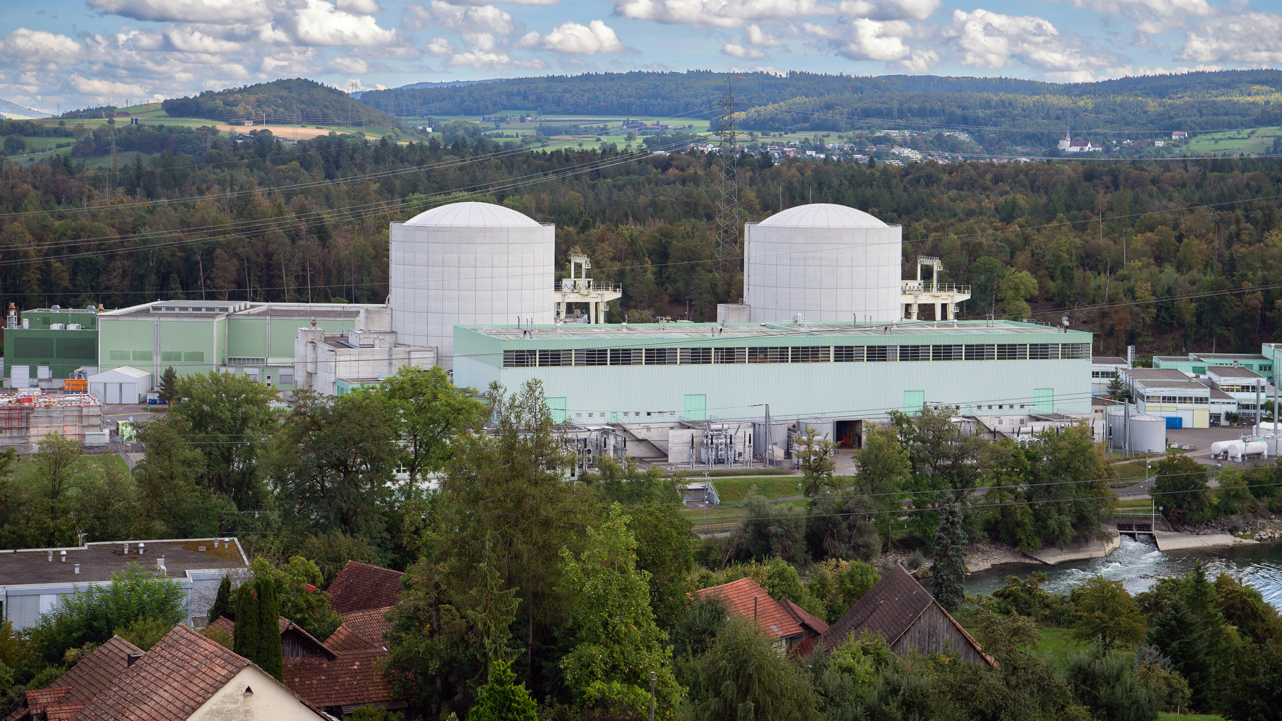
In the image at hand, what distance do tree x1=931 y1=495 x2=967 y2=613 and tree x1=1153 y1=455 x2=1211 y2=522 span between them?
1748 cm

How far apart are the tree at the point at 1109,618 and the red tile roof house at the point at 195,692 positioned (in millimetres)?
20667

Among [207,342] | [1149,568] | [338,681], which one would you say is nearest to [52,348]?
[207,342]

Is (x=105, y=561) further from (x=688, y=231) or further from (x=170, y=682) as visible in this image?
(x=688, y=231)

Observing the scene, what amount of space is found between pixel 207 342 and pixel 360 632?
158 feet

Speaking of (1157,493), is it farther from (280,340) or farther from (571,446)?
(280,340)

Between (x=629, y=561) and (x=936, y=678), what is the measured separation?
16.6 feet

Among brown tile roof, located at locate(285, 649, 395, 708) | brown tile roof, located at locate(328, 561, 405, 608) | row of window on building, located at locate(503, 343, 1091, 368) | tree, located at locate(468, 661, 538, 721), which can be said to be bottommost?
brown tile roof, located at locate(285, 649, 395, 708)

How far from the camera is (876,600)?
84.2ft

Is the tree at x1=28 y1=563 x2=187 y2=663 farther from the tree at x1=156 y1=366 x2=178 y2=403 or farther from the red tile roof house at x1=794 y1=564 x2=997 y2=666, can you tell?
the tree at x1=156 y1=366 x2=178 y2=403

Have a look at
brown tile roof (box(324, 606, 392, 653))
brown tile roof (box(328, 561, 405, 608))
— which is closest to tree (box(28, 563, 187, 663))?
brown tile roof (box(324, 606, 392, 653))

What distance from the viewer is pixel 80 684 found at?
18.6m

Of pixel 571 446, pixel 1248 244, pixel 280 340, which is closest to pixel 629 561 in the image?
pixel 571 446

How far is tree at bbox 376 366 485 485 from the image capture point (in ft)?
121

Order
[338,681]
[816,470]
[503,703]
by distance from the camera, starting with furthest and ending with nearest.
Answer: [816,470] → [338,681] → [503,703]
